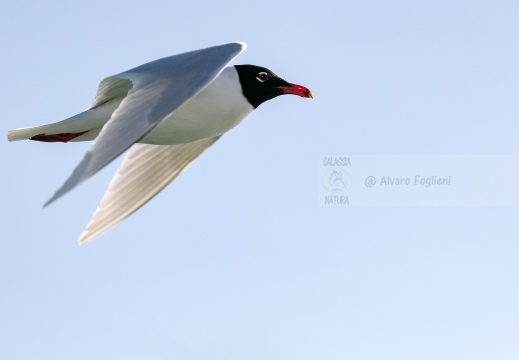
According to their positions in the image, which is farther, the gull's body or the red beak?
the red beak

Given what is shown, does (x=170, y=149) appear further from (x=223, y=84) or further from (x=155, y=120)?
(x=155, y=120)

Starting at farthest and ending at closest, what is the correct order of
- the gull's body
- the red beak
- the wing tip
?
1. the red beak
2. the wing tip
3. the gull's body

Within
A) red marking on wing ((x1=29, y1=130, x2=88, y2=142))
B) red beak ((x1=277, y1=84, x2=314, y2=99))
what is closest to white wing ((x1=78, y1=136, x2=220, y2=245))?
red marking on wing ((x1=29, y1=130, x2=88, y2=142))

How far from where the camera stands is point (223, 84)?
700cm

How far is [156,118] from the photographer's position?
5.48 meters

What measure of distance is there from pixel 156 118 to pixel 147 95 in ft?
1.68

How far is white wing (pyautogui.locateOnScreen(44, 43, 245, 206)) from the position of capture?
516 cm

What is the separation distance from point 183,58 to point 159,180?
1754mm

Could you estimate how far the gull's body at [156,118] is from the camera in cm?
547

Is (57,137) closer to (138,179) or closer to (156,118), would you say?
(138,179)

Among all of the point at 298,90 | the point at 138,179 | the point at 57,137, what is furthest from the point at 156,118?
the point at 138,179

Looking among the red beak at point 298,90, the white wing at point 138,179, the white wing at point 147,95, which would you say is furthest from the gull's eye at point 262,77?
the white wing at point 138,179

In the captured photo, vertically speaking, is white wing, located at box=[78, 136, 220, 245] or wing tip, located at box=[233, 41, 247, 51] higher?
wing tip, located at box=[233, 41, 247, 51]

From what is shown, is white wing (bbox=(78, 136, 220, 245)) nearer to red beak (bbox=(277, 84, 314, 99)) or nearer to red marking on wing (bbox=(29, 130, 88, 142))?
red marking on wing (bbox=(29, 130, 88, 142))
